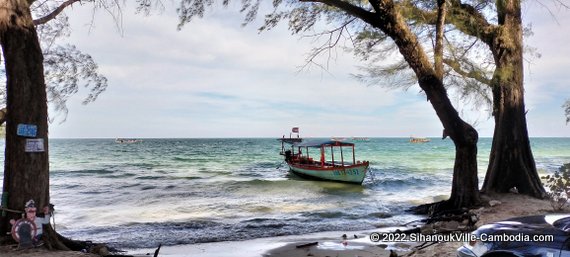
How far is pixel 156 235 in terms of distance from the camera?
11969 millimetres

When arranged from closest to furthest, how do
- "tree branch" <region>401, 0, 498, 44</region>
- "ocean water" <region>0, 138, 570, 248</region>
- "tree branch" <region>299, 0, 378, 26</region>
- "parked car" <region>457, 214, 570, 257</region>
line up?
"parked car" <region>457, 214, 570, 257</region>, "tree branch" <region>299, 0, 378, 26</region>, "tree branch" <region>401, 0, 498, 44</region>, "ocean water" <region>0, 138, 570, 248</region>

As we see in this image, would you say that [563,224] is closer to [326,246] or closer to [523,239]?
[523,239]

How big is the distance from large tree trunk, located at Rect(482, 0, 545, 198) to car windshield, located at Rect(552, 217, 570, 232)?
8.96 metres

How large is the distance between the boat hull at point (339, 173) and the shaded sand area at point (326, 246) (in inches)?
568

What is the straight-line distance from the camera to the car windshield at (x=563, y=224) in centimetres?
394

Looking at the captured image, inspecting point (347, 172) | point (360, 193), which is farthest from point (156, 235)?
point (347, 172)

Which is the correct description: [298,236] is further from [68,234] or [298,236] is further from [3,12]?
[3,12]

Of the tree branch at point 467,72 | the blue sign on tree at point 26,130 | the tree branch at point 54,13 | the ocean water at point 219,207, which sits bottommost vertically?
the ocean water at point 219,207

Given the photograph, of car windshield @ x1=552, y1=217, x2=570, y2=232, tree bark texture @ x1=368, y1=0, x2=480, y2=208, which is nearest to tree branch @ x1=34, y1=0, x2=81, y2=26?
tree bark texture @ x1=368, y1=0, x2=480, y2=208

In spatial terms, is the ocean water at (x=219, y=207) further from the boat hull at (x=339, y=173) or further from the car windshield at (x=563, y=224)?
the car windshield at (x=563, y=224)

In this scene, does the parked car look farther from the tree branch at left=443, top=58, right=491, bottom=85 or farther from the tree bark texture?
the tree branch at left=443, top=58, right=491, bottom=85

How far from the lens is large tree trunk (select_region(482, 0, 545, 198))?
1251cm

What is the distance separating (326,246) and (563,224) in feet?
18.9

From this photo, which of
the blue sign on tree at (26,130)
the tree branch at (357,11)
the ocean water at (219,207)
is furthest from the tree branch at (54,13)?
the ocean water at (219,207)
